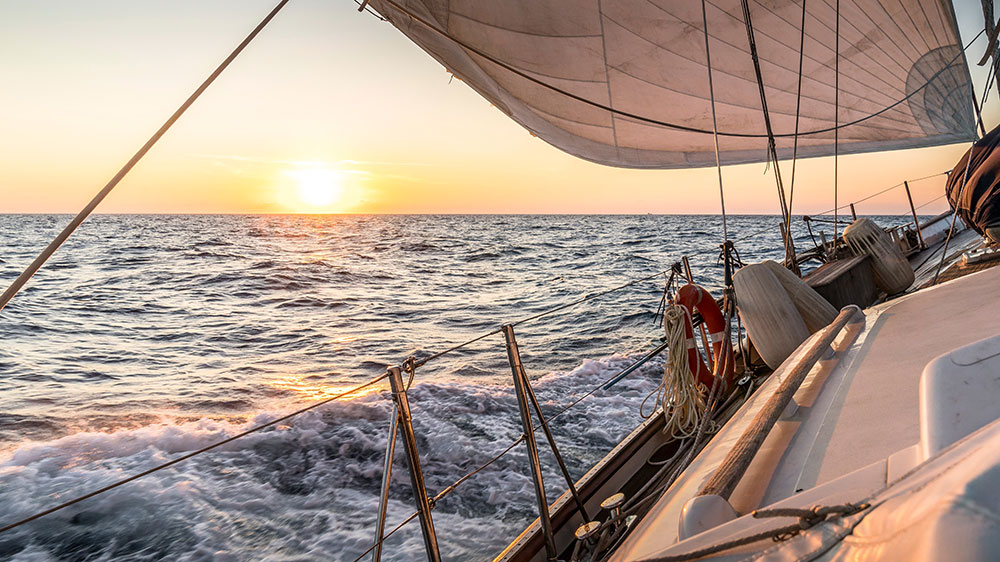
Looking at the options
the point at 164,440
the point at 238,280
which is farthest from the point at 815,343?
the point at 238,280

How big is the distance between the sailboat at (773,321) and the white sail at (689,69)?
1cm

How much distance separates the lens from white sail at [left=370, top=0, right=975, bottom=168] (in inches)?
134

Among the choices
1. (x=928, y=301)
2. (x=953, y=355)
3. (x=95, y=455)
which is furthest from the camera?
(x=95, y=455)

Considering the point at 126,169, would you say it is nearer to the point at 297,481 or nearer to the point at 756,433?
the point at 756,433

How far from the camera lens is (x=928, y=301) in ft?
6.79

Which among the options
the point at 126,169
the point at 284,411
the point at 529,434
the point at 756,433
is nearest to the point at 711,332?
the point at 529,434

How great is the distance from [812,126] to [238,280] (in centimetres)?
1193

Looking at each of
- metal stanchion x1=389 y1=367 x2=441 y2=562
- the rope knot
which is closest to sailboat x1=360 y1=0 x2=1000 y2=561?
the rope knot

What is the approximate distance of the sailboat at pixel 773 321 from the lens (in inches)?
28.0

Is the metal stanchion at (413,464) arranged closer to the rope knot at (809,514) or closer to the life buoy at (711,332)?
the rope knot at (809,514)

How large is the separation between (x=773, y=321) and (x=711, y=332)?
1.05ft

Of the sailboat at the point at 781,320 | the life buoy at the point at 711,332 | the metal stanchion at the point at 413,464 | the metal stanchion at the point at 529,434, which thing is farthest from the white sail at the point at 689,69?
the metal stanchion at the point at 413,464

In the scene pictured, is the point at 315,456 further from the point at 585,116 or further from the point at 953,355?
the point at 953,355

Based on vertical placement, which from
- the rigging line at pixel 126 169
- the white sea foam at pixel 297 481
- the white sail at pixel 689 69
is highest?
the white sail at pixel 689 69
